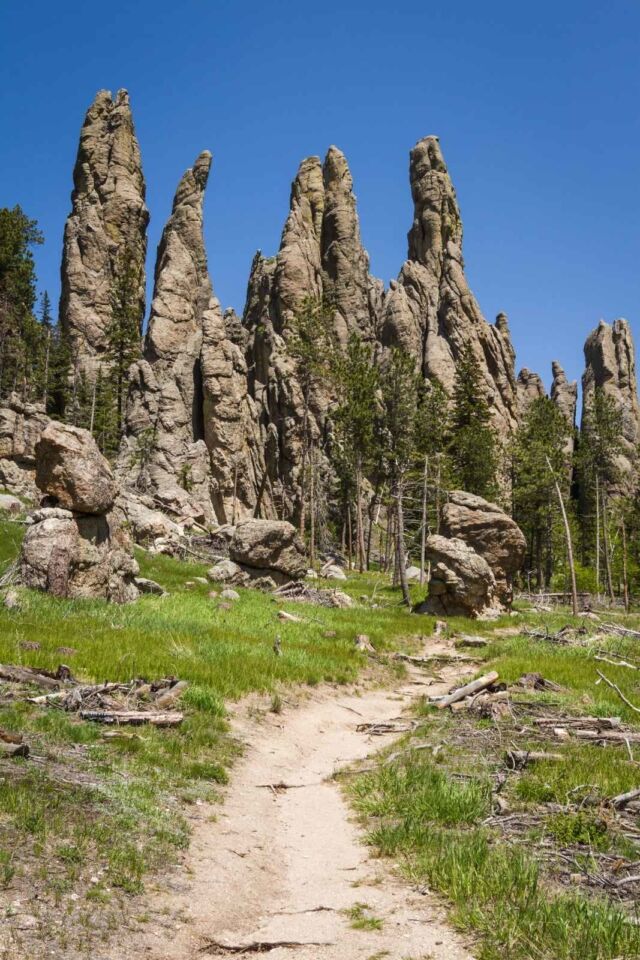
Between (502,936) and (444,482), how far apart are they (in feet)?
175

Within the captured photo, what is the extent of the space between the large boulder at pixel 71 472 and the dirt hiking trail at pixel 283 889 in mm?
13185

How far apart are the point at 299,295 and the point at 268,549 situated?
68.7 metres

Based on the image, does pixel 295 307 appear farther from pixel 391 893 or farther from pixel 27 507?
pixel 391 893

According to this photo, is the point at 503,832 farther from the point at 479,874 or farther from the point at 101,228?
the point at 101,228

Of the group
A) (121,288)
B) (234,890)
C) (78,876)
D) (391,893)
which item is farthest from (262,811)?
(121,288)

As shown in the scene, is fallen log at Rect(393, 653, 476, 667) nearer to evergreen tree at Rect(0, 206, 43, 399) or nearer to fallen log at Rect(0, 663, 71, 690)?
fallen log at Rect(0, 663, 71, 690)

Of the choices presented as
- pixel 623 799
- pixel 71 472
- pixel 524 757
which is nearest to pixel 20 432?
pixel 71 472

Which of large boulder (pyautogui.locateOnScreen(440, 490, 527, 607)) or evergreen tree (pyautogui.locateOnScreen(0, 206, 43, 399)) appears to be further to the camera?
evergreen tree (pyautogui.locateOnScreen(0, 206, 43, 399))

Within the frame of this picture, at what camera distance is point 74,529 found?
68.0ft

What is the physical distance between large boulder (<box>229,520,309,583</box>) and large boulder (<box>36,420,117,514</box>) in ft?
36.7

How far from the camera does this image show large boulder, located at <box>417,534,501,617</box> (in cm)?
3016

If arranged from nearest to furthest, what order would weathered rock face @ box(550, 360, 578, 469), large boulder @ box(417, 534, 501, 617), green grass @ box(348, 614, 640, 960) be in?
green grass @ box(348, 614, 640, 960) → large boulder @ box(417, 534, 501, 617) → weathered rock face @ box(550, 360, 578, 469)

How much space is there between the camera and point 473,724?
11508 millimetres

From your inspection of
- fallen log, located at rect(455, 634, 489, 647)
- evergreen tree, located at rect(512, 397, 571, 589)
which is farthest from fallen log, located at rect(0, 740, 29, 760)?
evergreen tree, located at rect(512, 397, 571, 589)
